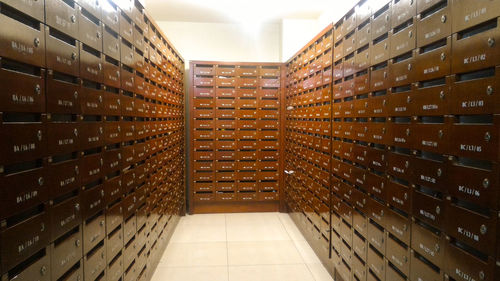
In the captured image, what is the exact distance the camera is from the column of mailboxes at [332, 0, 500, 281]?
1.27m

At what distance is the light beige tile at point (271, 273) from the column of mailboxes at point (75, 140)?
0.86 metres

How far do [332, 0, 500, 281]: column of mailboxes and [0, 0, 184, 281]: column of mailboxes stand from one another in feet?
5.46

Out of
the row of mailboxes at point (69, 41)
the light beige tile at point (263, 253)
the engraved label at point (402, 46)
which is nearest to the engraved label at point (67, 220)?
the row of mailboxes at point (69, 41)

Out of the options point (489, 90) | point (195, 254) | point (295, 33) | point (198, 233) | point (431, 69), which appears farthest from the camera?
point (295, 33)

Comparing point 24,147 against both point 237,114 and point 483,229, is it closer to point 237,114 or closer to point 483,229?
point 483,229

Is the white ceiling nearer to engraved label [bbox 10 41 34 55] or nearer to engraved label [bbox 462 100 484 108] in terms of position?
engraved label [bbox 462 100 484 108]

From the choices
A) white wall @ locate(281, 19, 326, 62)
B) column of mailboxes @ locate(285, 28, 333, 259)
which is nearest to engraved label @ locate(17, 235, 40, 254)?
column of mailboxes @ locate(285, 28, 333, 259)

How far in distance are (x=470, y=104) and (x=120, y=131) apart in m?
1.91

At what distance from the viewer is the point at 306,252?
3.80m

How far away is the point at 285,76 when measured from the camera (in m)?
5.25

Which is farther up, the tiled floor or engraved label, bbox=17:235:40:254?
engraved label, bbox=17:235:40:254

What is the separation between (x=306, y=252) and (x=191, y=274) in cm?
134

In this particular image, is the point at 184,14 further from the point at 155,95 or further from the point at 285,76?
the point at 155,95

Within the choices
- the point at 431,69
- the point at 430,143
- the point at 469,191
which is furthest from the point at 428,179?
the point at 431,69
